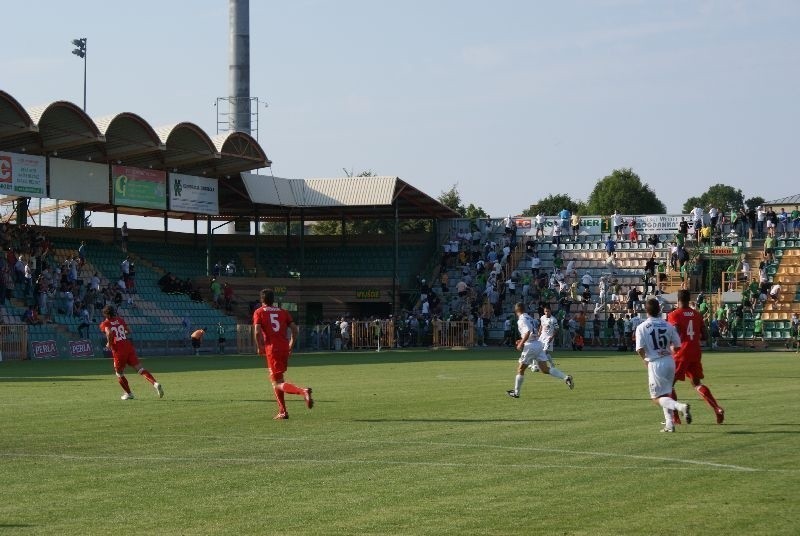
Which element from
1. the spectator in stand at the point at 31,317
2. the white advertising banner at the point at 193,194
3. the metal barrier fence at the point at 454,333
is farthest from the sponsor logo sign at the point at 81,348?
the metal barrier fence at the point at 454,333

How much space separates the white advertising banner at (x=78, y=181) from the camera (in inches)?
2101

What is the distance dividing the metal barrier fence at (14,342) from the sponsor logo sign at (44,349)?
568 millimetres

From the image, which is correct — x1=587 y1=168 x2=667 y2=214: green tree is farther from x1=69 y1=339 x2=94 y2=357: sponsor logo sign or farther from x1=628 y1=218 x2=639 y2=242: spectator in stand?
x1=69 y1=339 x2=94 y2=357: sponsor logo sign

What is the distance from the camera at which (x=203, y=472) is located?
13.3m

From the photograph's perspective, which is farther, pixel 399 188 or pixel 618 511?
pixel 399 188

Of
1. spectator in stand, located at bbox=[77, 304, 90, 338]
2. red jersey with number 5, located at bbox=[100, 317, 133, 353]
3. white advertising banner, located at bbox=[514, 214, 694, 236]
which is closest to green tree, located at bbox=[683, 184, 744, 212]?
white advertising banner, located at bbox=[514, 214, 694, 236]

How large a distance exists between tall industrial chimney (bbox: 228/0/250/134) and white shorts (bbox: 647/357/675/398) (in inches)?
2286

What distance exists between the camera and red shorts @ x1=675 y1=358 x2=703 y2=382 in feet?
61.4

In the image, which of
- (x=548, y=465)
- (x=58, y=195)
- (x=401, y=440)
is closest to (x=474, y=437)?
(x=401, y=440)

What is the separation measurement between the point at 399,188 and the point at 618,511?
53503mm

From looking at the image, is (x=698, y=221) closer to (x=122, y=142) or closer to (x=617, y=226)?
(x=617, y=226)

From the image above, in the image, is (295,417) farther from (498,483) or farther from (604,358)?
(604,358)

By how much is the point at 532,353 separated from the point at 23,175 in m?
33.1

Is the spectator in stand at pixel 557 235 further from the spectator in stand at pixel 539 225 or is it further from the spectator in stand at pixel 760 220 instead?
the spectator in stand at pixel 760 220
